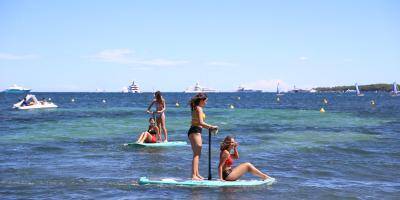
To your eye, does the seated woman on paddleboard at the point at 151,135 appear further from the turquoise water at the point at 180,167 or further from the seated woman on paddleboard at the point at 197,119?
the seated woman on paddleboard at the point at 197,119

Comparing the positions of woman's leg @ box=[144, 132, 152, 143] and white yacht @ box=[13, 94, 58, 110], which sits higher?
white yacht @ box=[13, 94, 58, 110]

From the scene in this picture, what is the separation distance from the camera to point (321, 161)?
15.2 m

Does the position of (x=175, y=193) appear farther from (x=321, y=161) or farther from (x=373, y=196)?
(x=321, y=161)

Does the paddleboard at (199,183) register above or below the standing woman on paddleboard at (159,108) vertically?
below

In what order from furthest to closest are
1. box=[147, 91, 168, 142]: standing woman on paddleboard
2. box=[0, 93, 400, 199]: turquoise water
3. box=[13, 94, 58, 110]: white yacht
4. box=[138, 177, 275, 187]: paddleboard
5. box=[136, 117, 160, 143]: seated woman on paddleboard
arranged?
1. box=[13, 94, 58, 110]: white yacht
2. box=[136, 117, 160, 143]: seated woman on paddleboard
3. box=[147, 91, 168, 142]: standing woman on paddleboard
4. box=[138, 177, 275, 187]: paddleboard
5. box=[0, 93, 400, 199]: turquoise water

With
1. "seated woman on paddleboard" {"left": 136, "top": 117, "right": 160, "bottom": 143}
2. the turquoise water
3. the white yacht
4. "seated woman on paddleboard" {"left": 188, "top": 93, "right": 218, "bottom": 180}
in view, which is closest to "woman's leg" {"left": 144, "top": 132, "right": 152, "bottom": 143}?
"seated woman on paddleboard" {"left": 136, "top": 117, "right": 160, "bottom": 143}

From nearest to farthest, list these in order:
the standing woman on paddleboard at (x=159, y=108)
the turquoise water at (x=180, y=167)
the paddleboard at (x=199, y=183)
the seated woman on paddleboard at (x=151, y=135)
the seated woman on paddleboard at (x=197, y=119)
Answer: the turquoise water at (x=180, y=167), the seated woman on paddleboard at (x=197, y=119), the paddleboard at (x=199, y=183), the standing woman on paddleboard at (x=159, y=108), the seated woman on paddleboard at (x=151, y=135)

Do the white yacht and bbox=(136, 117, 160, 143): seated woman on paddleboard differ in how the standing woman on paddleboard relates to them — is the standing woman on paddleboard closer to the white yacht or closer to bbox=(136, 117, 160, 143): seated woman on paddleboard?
bbox=(136, 117, 160, 143): seated woman on paddleboard

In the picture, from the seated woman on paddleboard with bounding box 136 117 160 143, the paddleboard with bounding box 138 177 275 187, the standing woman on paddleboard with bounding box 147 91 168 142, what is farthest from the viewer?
the seated woman on paddleboard with bounding box 136 117 160 143

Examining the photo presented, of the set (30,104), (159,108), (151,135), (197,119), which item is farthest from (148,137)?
(30,104)

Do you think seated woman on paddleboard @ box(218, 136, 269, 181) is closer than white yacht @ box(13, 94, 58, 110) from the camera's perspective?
Yes

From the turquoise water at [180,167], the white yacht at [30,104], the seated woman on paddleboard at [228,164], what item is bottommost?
the turquoise water at [180,167]

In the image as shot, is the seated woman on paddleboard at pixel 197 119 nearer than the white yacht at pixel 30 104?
Yes

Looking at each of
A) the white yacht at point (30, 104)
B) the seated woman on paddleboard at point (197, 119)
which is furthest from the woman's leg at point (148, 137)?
the white yacht at point (30, 104)
